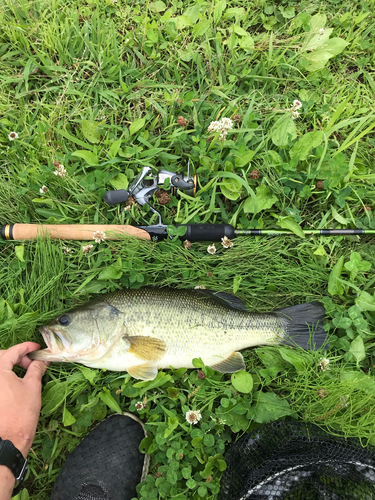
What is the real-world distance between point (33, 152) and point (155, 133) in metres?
1.13

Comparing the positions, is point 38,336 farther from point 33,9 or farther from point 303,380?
point 33,9

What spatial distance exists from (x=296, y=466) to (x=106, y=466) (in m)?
1.48

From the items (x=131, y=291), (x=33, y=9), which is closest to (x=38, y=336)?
(x=131, y=291)

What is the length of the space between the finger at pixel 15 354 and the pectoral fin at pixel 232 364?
148 centimetres

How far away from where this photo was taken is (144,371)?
99.8 inches

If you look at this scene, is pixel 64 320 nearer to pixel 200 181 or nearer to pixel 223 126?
pixel 200 181

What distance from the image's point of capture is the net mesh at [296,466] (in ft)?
7.12

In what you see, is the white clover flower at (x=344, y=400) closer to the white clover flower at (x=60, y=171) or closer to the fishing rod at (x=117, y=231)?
the fishing rod at (x=117, y=231)

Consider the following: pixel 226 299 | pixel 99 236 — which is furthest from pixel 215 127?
pixel 226 299

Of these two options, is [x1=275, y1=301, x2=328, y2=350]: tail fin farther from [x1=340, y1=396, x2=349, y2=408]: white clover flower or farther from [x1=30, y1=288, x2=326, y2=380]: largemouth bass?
[x1=340, y1=396, x2=349, y2=408]: white clover flower

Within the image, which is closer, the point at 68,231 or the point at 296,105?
the point at 68,231

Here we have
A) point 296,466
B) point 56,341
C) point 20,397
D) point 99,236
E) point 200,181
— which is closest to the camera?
point 296,466

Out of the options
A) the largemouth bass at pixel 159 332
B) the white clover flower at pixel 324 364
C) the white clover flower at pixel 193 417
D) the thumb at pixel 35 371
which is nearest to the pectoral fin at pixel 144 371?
the largemouth bass at pixel 159 332

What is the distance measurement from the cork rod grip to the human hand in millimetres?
903
